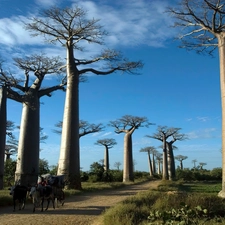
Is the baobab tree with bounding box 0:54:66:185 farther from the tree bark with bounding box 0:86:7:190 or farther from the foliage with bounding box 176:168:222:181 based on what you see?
the foliage with bounding box 176:168:222:181

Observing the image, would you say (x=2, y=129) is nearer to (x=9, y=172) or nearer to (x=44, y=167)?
(x=9, y=172)

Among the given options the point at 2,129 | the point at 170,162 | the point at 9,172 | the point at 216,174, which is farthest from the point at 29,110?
the point at 216,174

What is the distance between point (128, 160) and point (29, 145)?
13064 mm

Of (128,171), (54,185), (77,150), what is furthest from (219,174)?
(54,185)

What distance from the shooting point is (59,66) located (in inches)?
577

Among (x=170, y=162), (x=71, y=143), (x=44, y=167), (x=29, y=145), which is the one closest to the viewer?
(x=29, y=145)

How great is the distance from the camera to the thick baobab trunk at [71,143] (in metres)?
12.8

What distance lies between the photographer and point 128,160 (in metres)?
24.8

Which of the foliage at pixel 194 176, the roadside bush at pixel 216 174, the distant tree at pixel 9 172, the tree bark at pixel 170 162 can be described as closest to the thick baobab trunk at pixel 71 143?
the distant tree at pixel 9 172

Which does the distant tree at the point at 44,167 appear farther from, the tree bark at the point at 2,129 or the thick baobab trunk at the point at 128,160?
the tree bark at the point at 2,129

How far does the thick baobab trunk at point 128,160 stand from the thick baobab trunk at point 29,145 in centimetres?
1239

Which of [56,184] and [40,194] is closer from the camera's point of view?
[40,194]

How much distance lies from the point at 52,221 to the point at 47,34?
980cm

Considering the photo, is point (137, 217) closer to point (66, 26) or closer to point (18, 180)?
point (18, 180)
